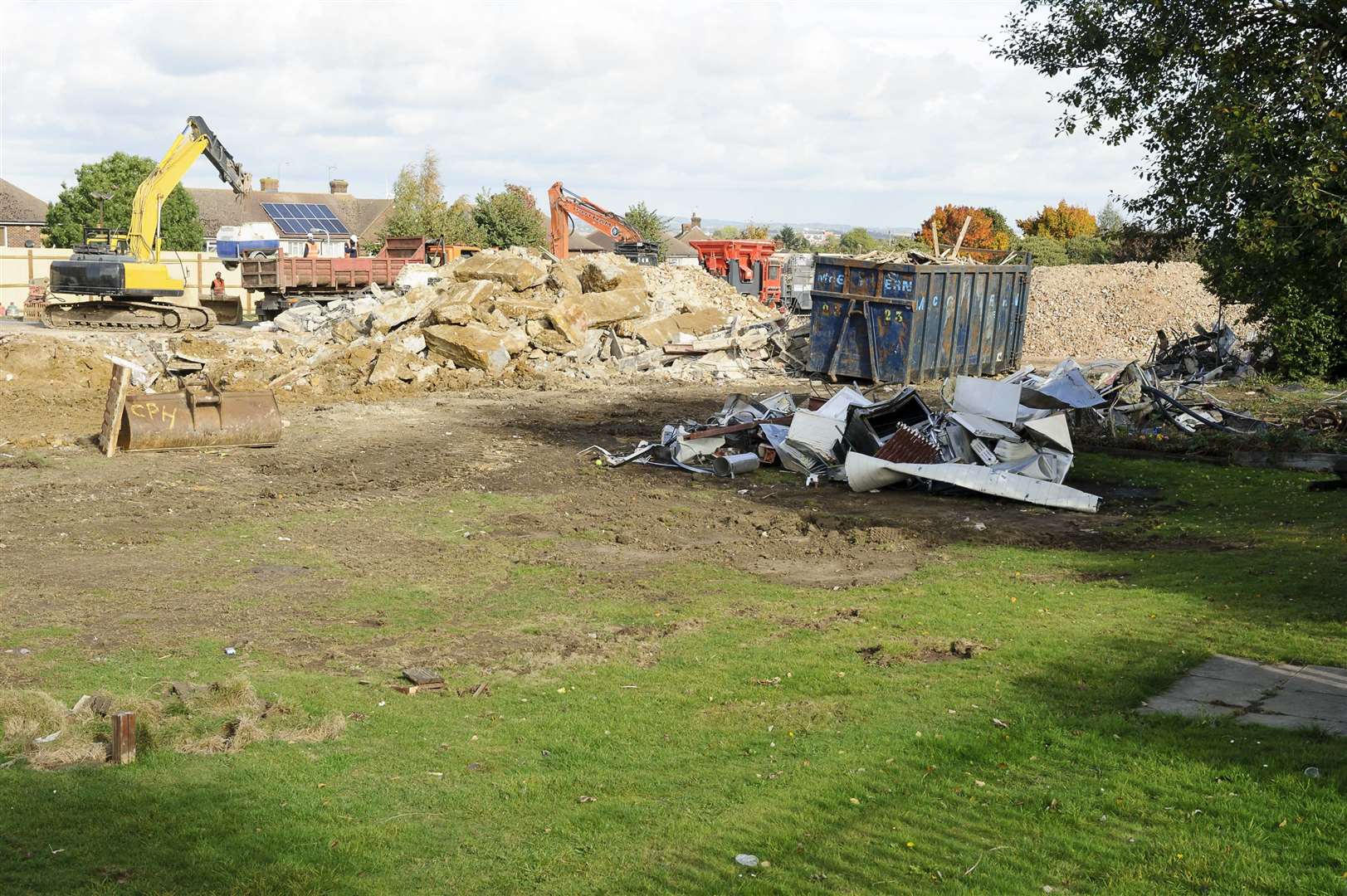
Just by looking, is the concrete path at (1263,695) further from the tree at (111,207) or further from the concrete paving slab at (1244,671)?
the tree at (111,207)

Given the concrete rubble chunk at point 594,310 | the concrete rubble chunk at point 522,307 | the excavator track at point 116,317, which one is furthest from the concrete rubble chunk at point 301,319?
the concrete rubble chunk at point 594,310

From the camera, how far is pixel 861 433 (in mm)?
14703

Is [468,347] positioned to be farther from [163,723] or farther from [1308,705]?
[1308,705]

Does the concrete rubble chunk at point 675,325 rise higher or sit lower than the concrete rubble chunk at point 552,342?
higher

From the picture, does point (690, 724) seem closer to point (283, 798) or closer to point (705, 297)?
point (283, 798)

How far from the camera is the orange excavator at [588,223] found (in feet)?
115

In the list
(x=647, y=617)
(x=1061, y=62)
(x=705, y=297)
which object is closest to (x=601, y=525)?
(x=647, y=617)

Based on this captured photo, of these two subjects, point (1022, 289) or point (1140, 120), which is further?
point (1022, 289)

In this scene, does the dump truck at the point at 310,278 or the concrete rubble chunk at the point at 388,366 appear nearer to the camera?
the concrete rubble chunk at the point at 388,366

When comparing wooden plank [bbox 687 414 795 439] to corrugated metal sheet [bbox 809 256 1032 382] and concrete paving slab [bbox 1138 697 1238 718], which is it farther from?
concrete paving slab [bbox 1138 697 1238 718]

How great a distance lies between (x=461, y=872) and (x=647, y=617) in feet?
13.9

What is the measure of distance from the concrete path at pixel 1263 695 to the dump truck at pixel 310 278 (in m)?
30.2

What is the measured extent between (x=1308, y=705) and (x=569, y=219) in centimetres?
3131

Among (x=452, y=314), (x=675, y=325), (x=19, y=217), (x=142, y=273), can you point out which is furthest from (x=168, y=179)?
(x=19, y=217)
